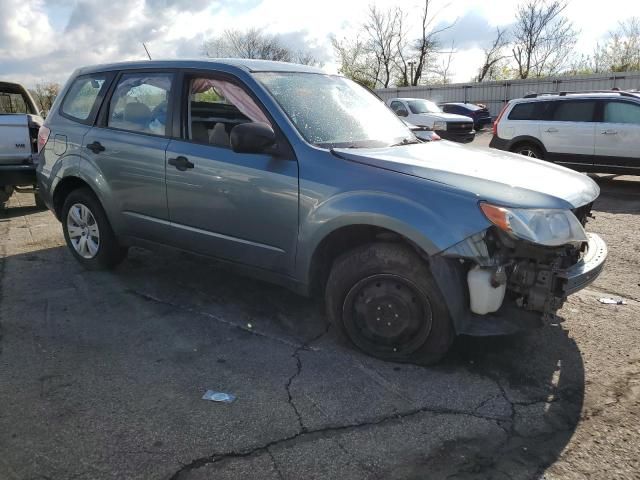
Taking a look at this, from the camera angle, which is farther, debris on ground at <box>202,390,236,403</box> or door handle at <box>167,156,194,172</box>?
door handle at <box>167,156,194,172</box>

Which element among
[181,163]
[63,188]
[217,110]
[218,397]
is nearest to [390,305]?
[218,397]

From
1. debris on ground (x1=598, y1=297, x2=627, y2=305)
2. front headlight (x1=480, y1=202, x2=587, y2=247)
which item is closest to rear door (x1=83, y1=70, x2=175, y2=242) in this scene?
front headlight (x1=480, y1=202, x2=587, y2=247)

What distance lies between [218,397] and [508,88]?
3038 centimetres

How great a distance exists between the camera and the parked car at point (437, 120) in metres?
17.7

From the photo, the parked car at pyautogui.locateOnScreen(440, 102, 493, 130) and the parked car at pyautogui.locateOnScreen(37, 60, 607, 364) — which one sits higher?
the parked car at pyautogui.locateOnScreen(440, 102, 493, 130)

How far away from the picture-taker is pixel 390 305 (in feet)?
10.6

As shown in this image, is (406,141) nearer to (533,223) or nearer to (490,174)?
(490,174)

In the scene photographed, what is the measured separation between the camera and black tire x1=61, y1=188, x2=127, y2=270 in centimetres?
484

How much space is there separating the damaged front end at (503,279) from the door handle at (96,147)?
315 cm

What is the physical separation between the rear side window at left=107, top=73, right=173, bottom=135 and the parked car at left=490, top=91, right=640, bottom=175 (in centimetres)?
823

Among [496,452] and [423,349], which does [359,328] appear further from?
[496,452]

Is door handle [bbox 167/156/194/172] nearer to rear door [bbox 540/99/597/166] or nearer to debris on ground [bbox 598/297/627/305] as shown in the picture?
debris on ground [bbox 598/297/627/305]

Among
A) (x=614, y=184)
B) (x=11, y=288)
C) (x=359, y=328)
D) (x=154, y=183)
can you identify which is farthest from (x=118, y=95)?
(x=614, y=184)

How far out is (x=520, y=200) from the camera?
290 centimetres
